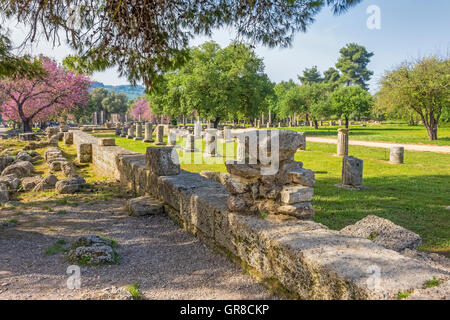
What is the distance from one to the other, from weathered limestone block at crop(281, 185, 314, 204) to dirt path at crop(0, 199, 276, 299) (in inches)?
35.7

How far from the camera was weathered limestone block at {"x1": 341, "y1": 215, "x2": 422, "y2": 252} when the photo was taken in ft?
12.8

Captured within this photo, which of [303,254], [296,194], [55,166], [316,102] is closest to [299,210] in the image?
[296,194]

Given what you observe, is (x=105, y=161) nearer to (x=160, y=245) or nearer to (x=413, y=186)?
(x=160, y=245)

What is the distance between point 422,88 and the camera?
21.2 metres

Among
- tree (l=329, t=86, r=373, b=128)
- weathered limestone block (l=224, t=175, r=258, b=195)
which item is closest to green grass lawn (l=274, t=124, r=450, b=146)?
tree (l=329, t=86, r=373, b=128)

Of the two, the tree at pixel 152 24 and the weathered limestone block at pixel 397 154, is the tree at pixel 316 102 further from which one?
the tree at pixel 152 24

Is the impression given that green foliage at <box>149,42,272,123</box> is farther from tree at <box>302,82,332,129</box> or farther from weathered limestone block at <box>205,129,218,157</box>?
tree at <box>302,82,332,129</box>

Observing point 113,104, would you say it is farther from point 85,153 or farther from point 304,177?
point 304,177

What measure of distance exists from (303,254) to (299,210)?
0.85 metres

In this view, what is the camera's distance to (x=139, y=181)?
7230 mm

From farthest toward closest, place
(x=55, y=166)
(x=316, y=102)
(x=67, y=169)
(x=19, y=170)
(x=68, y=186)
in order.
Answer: (x=316, y=102), (x=55, y=166), (x=67, y=169), (x=19, y=170), (x=68, y=186)

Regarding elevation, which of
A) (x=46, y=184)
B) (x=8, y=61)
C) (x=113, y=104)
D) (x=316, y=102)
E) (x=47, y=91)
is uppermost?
(x=113, y=104)

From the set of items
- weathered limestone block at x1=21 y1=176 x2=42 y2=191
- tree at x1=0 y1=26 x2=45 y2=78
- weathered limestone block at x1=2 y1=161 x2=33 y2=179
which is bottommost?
weathered limestone block at x1=21 y1=176 x2=42 y2=191

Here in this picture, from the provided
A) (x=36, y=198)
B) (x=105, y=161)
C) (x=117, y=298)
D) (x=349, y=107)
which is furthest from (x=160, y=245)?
(x=349, y=107)
